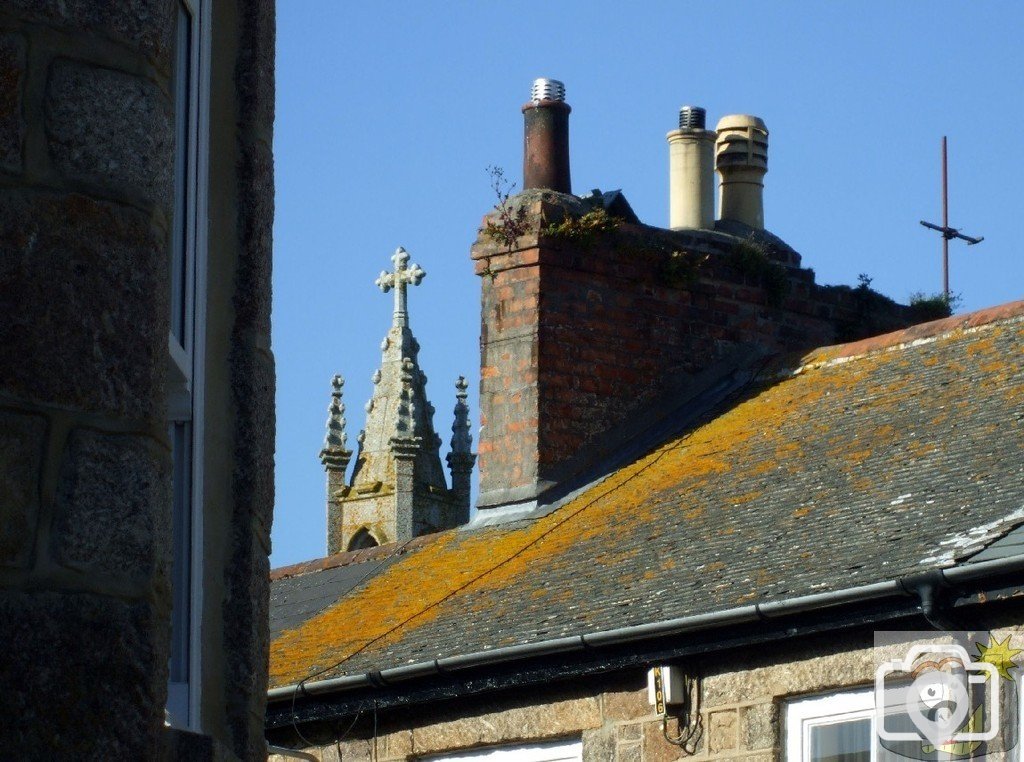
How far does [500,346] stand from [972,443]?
4577 mm

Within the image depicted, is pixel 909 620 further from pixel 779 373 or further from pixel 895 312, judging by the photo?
pixel 895 312

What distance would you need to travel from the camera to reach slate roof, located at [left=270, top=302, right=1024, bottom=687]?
8750mm

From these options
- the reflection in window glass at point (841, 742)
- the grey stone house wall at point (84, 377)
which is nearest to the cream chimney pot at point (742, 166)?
the reflection in window glass at point (841, 742)

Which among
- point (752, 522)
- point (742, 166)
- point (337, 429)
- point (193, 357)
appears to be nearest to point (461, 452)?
point (337, 429)

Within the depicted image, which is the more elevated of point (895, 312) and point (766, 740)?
point (895, 312)

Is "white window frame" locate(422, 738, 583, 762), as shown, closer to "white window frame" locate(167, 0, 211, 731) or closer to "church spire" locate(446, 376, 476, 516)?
"white window frame" locate(167, 0, 211, 731)

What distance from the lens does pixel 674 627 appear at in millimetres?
8648

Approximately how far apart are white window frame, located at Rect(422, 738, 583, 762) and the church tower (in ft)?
114

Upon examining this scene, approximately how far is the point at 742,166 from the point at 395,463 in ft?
99.0

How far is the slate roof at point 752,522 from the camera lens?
875 centimetres

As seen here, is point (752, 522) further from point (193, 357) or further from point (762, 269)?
point (193, 357)

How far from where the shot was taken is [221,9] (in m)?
4.38

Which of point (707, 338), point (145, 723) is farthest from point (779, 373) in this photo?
point (145, 723)

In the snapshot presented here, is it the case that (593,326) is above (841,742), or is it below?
above
